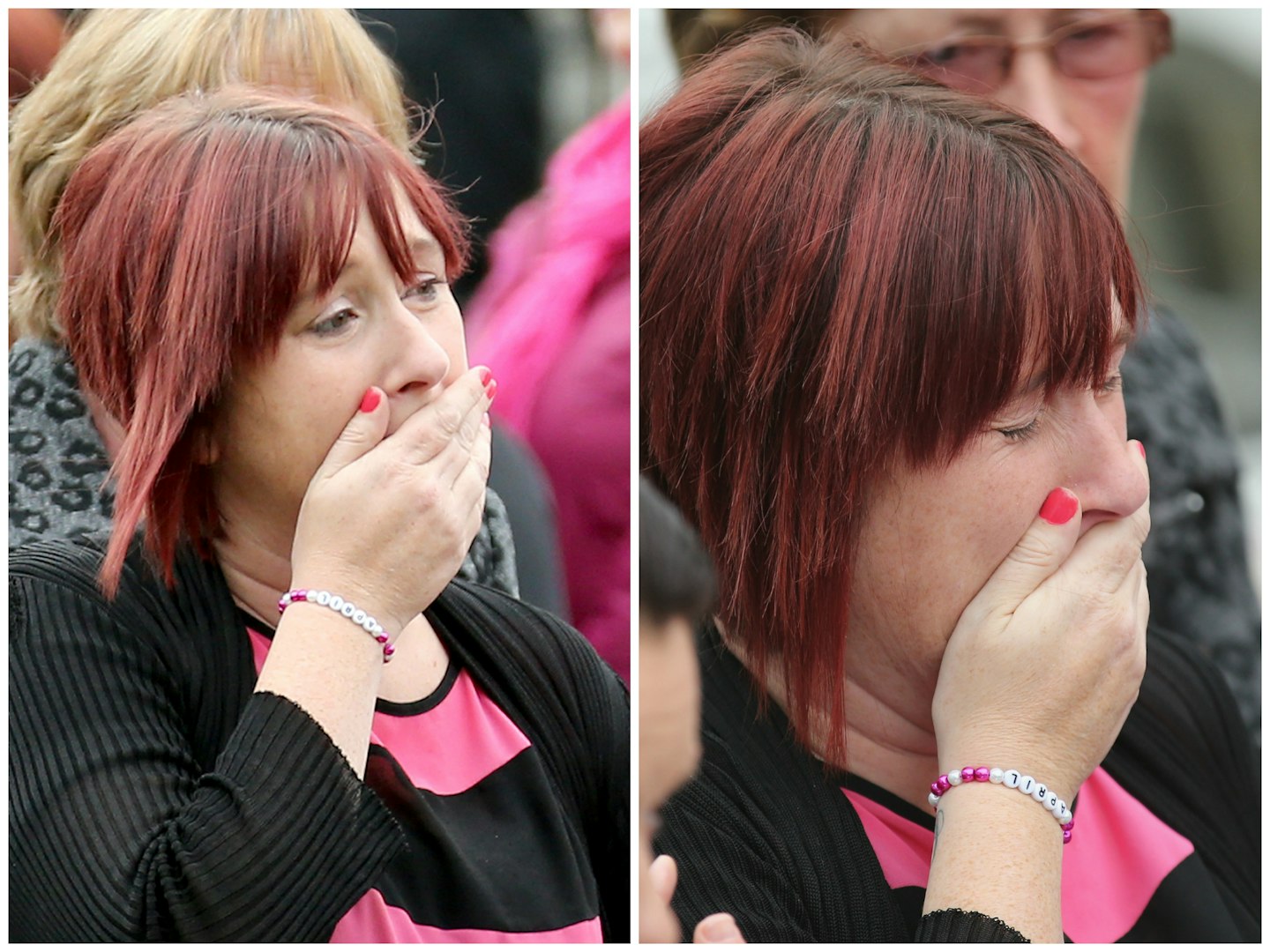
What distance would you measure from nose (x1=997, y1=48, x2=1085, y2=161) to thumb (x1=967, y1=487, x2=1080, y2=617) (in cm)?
44

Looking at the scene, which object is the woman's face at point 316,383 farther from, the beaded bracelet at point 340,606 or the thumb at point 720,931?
the thumb at point 720,931

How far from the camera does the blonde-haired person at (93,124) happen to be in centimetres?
159

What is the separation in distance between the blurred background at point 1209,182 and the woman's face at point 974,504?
245mm

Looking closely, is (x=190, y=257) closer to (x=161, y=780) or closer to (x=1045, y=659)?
(x=161, y=780)

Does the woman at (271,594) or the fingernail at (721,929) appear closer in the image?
the woman at (271,594)

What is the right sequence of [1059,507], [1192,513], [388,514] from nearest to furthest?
[388,514]
[1059,507]
[1192,513]

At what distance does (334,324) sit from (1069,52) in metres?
A: 0.97

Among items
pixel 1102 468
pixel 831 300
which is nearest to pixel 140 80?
pixel 831 300

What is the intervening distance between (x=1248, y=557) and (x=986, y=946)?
735mm

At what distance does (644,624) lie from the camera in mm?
1674

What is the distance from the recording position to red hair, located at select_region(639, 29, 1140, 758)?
156 centimetres

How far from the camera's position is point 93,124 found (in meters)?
1.59

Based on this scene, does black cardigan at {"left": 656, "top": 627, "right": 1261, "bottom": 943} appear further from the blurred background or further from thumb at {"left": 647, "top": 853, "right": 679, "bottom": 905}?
the blurred background

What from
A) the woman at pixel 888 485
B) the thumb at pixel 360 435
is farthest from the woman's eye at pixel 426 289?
the woman at pixel 888 485
